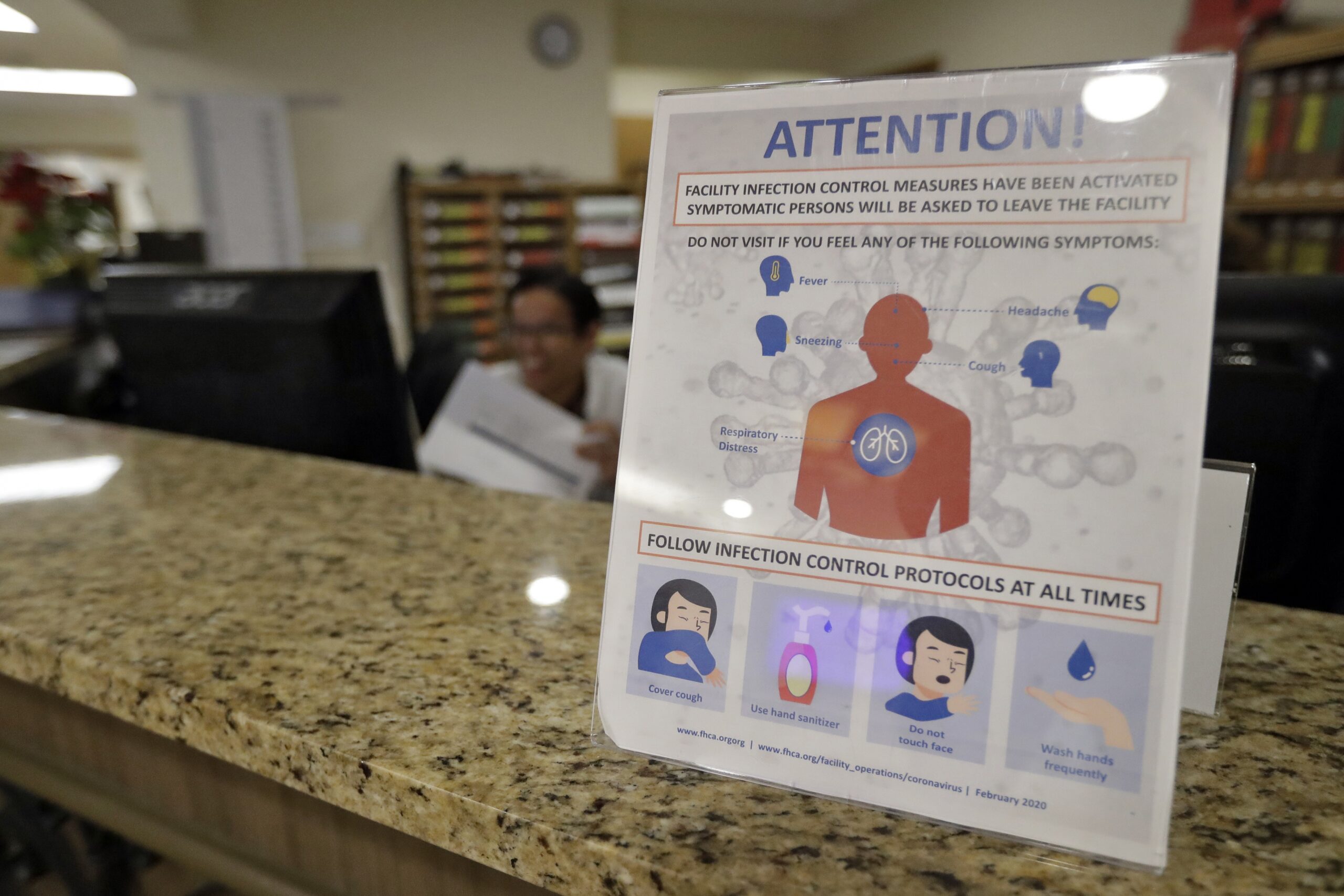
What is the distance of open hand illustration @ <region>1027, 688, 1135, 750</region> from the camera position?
330 millimetres

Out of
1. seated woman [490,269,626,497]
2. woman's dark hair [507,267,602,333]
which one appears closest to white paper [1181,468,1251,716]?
seated woman [490,269,626,497]

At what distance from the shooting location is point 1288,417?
73 centimetres

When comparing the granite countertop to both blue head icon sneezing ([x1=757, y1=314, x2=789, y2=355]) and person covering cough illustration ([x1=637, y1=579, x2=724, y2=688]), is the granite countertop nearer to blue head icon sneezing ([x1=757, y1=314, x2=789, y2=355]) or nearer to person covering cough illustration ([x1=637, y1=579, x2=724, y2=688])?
person covering cough illustration ([x1=637, y1=579, x2=724, y2=688])

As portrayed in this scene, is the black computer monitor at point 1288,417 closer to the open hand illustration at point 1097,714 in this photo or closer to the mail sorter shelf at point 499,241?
the open hand illustration at point 1097,714

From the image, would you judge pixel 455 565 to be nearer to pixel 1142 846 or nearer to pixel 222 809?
pixel 222 809

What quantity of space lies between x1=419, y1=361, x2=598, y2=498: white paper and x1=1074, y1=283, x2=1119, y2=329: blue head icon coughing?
3.59ft

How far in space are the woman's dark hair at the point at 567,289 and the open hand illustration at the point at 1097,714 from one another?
2.01 m

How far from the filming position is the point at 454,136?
16.5 feet

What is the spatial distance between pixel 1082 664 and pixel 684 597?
0.19 metres

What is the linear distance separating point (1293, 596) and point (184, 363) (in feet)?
5.03

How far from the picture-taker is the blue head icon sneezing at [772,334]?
39 centimetres

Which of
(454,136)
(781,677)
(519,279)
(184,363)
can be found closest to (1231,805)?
(781,677)

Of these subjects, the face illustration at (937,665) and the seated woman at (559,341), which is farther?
the seated woman at (559,341)

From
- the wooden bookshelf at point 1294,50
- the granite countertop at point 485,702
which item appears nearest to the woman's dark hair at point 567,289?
the granite countertop at point 485,702
